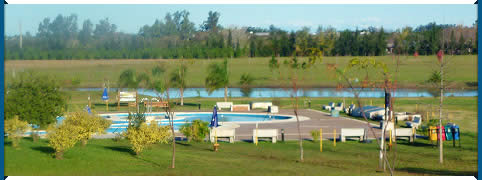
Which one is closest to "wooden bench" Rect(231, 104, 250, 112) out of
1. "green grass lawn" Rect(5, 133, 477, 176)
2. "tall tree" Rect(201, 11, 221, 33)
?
"tall tree" Rect(201, 11, 221, 33)

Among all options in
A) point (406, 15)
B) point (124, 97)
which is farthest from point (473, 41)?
point (124, 97)

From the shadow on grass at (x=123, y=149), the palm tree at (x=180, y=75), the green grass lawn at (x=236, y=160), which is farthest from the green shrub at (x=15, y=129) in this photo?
the palm tree at (x=180, y=75)

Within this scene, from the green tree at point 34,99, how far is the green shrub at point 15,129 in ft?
0.99

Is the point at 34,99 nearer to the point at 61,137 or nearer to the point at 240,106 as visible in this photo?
the point at 61,137

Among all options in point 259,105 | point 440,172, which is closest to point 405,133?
point 440,172

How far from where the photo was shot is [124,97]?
103ft

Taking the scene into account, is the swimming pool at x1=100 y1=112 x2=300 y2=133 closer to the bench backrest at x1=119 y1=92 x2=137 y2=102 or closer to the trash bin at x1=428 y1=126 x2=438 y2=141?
the bench backrest at x1=119 y1=92 x2=137 y2=102

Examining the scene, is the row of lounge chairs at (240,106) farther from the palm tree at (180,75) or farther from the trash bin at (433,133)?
the trash bin at (433,133)

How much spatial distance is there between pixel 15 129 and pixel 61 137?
1064 mm

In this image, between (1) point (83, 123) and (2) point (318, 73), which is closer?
(1) point (83, 123)

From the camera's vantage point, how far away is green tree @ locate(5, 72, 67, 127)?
13.8 meters

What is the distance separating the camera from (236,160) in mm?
15398

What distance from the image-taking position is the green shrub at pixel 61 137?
13.1 meters

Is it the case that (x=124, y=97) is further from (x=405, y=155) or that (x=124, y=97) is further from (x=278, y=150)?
(x=405, y=155)
